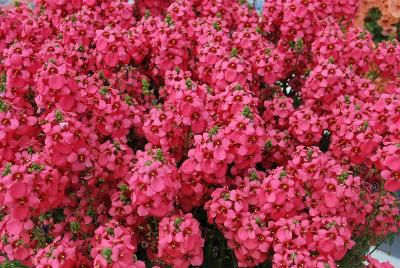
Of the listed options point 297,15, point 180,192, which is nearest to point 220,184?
point 180,192

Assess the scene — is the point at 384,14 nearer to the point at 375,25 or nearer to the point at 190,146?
the point at 375,25

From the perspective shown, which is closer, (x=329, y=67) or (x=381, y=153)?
(x=381, y=153)

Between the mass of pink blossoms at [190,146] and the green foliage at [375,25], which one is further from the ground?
the mass of pink blossoms at [190,146]

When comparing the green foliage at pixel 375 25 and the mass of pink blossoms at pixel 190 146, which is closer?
the mass of pink blossoms at pixel 190 146

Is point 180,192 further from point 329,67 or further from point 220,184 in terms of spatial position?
point 329,67

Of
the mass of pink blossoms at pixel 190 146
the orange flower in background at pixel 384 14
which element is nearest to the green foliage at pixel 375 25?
the orange flower in background at pixel 384 14

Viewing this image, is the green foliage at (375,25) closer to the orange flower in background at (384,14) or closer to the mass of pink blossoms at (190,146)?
the orange flower in background at (384,14)

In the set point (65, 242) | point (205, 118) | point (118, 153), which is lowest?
point (65, 242)

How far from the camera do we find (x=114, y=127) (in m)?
2.60

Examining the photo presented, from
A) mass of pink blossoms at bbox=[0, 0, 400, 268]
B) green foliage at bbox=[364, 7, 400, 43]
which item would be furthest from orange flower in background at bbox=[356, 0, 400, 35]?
mass of pink blossoms at bbox=[0, 0, 400, 268]

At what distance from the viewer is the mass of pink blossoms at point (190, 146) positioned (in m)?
2.21

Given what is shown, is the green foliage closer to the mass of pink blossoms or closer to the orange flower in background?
the orange flower in background

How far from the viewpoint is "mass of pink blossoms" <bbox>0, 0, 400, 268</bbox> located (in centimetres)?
221

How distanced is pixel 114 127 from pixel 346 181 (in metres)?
1.02
